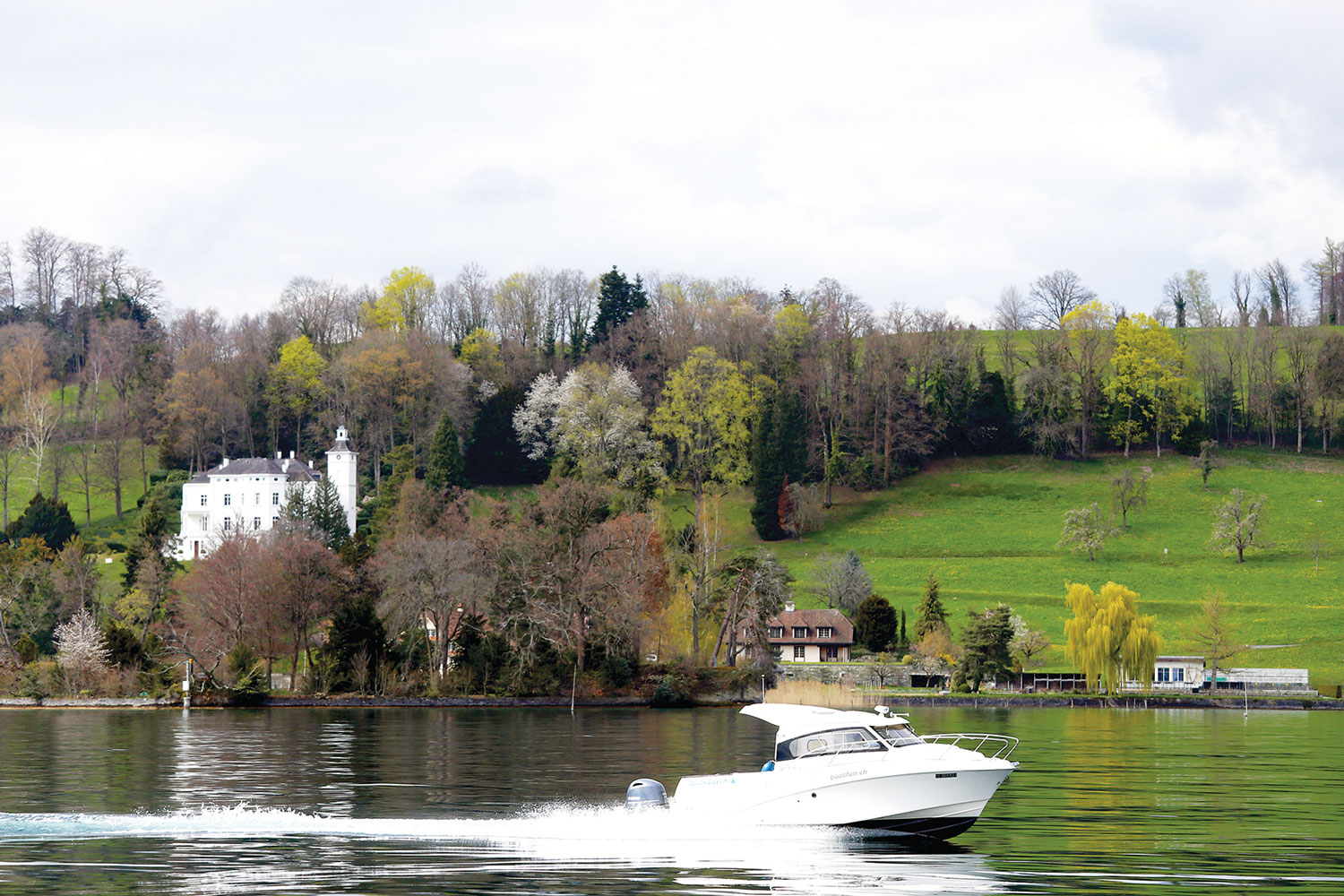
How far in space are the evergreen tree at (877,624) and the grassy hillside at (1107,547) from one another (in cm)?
357

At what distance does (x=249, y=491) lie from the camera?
128 metres

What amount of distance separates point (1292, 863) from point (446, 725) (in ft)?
144

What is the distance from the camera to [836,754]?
27.5 m

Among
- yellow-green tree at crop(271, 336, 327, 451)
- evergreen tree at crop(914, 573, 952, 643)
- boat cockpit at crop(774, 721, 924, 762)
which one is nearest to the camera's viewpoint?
boat cockpit at crop(774, 721, 924, 762)

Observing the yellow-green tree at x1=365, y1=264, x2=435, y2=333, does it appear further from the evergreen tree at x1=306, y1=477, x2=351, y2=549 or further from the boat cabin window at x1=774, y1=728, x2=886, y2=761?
the boat cabin window at x1=774, y1=728, x2=886, y2=761

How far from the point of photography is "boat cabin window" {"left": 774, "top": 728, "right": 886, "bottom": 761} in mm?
27844

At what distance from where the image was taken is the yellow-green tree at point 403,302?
490ft

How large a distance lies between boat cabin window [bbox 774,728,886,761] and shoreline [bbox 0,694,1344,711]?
50.4 meters

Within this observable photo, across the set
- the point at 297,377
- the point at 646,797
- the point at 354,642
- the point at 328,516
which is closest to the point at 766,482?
the point at 328,516

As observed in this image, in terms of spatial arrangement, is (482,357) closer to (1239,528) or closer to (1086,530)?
(1086,530)

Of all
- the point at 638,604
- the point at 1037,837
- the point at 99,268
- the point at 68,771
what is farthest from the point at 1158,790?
the point at 99,268

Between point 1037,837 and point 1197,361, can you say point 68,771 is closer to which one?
point 1037,837

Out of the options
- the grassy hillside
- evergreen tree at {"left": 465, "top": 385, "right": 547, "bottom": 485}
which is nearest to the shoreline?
the grassy hillside

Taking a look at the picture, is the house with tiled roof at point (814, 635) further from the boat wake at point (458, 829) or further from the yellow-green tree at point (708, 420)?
the boat wake at point (458, 829)
